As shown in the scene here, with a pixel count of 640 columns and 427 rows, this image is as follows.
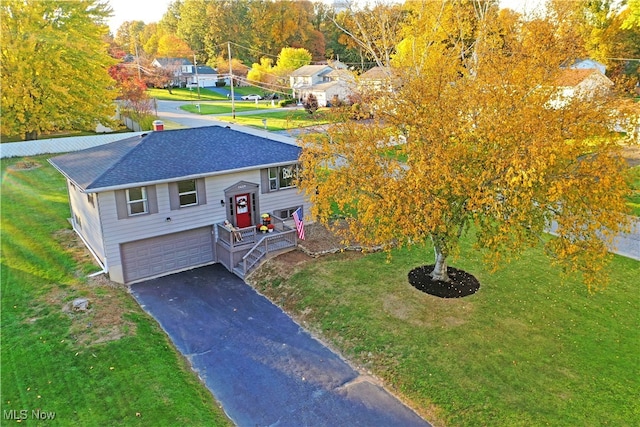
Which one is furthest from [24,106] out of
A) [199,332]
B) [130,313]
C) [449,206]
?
[449,206]

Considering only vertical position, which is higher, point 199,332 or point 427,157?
point 427,157

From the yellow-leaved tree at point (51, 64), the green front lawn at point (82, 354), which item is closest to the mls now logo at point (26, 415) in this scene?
the green front lawn at point (82, 354)

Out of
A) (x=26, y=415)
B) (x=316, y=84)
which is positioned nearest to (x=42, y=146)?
Answer: (x=26, y=415)

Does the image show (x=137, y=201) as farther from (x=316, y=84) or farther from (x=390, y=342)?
(x=316, y=84)

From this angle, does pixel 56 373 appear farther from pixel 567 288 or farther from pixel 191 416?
pixel 567 288

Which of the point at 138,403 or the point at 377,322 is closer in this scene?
the point at 138,403

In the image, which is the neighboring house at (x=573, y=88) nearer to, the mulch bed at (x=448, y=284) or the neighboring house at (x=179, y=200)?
the mulch bed at (x=448, y=284)
